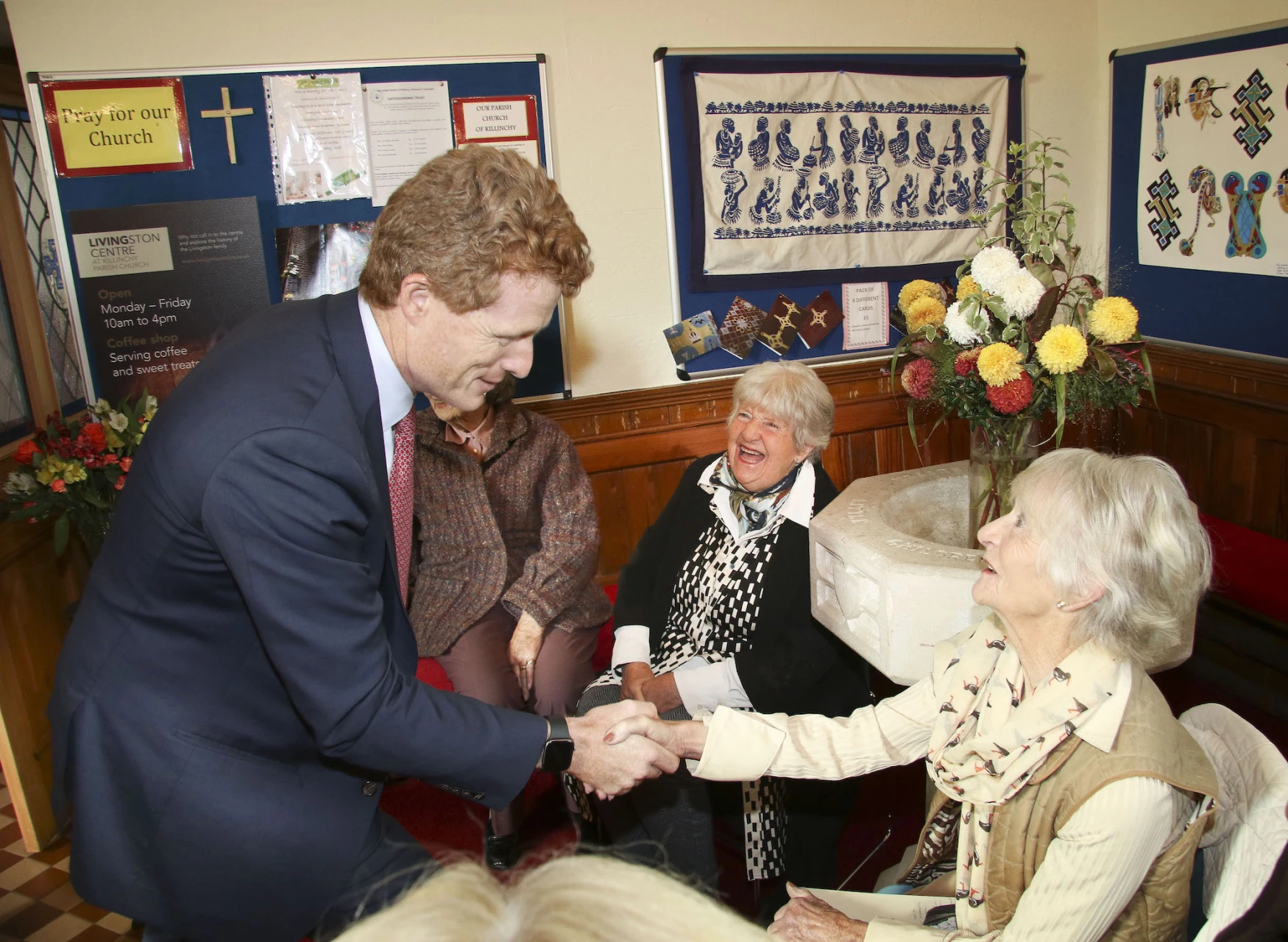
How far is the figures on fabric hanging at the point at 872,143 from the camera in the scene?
12.9 feet

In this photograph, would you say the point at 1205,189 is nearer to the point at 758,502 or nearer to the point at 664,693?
the point at 758,502

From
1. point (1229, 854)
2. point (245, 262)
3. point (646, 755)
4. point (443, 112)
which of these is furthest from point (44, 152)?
point (1229, 854)

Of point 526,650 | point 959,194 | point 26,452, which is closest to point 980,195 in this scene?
point 959,194

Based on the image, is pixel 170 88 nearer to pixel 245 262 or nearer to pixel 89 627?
pixel 245 262

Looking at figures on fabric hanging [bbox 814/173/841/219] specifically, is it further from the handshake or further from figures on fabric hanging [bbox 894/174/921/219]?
the handshake

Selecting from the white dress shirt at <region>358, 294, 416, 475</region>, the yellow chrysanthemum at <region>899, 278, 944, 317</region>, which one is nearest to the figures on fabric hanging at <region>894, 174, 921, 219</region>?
the yellow chrysanthemum at <region>899, 278, 944, 317</region>

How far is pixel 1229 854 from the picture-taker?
4.25 ft

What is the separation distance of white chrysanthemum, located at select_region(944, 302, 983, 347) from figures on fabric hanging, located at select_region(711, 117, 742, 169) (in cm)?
188

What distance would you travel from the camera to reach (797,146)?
385 centimetres

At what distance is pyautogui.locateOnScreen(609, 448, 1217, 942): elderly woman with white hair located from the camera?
1.28 metres

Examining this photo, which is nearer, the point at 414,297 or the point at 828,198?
the point at 414,297

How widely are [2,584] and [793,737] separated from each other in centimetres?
238

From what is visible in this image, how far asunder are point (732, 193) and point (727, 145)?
177mm

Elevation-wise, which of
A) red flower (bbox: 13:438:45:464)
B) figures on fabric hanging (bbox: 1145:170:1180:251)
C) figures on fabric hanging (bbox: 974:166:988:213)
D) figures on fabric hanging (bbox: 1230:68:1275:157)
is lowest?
red flower (bbox: 13:438:45:464)
